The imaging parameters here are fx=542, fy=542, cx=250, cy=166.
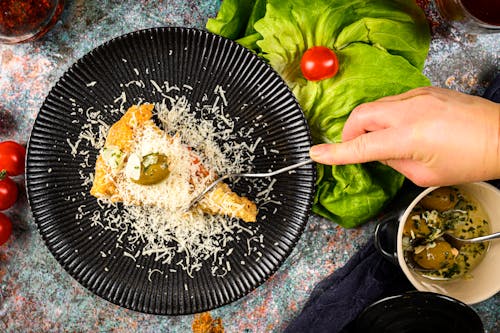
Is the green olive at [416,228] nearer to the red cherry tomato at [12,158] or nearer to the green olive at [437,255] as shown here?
the green olive at [437,255]

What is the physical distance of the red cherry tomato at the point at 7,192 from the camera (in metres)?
3.10

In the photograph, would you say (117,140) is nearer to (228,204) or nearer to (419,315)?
(228,204)

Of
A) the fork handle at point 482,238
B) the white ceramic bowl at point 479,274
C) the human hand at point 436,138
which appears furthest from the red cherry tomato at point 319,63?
the fork handle at point 482,238

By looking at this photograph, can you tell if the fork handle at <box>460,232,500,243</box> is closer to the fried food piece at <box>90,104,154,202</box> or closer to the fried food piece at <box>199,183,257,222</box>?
the fried food piece at <box>199,183,257,222</box>

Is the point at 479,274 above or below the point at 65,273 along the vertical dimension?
above

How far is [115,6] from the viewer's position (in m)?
3.34

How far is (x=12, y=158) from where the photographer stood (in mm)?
3113

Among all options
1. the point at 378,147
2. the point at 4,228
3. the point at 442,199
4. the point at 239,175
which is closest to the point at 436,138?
the point at 378,147

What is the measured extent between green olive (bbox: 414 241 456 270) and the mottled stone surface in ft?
1.63

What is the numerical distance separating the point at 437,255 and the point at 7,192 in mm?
2415

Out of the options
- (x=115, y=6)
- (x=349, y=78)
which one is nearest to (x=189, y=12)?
(x=115, y=6)

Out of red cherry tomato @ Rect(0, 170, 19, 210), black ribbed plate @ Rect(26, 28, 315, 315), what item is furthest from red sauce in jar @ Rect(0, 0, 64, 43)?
red cherry tomato @ Rect(0, 170, 19, 210)

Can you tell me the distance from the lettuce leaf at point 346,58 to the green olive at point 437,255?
0.40 m

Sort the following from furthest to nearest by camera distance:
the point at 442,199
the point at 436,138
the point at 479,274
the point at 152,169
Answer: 1. the point at 479,274
2. the point at 442,199
3. the point at 152,169
4. the point at 436,138
